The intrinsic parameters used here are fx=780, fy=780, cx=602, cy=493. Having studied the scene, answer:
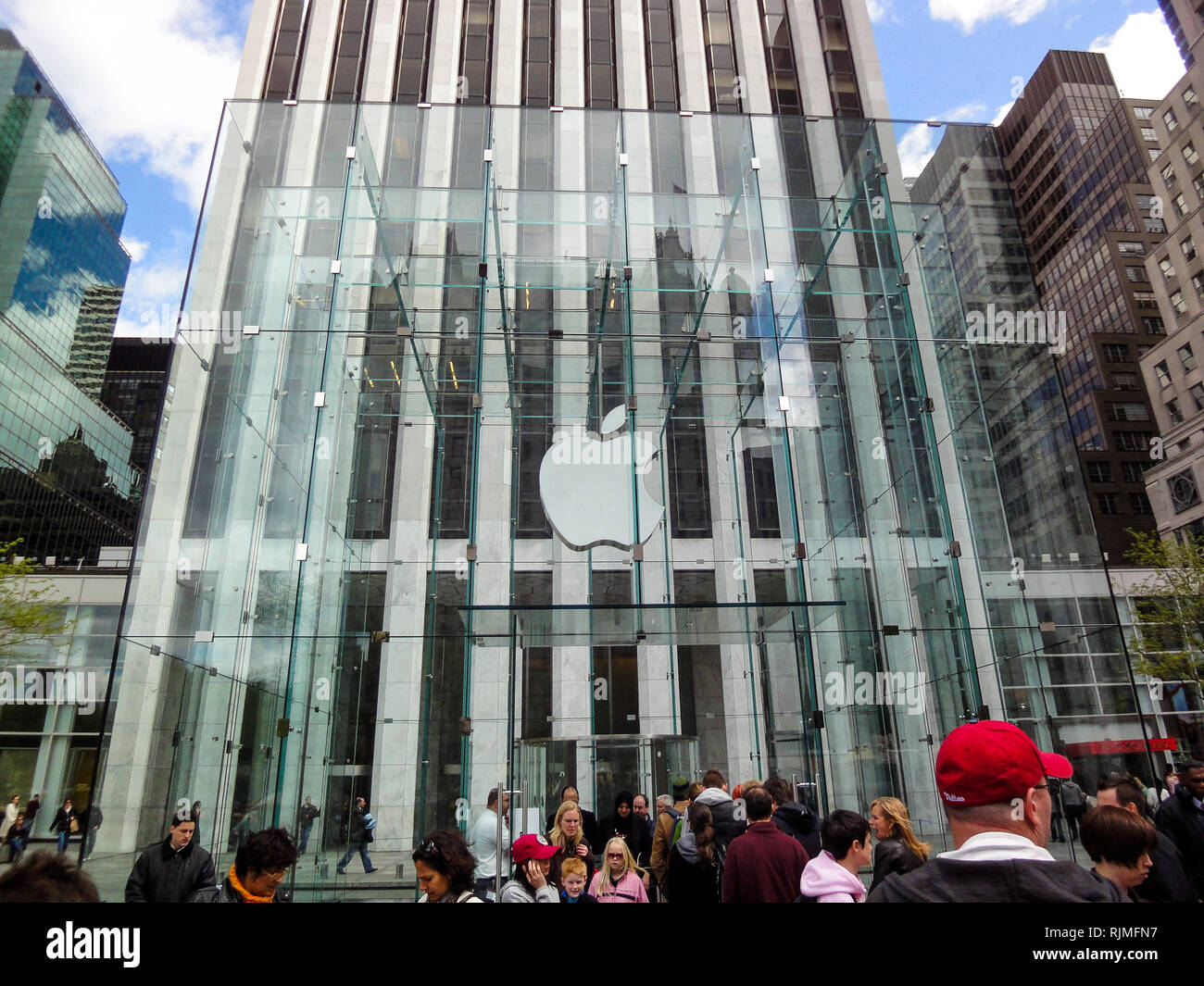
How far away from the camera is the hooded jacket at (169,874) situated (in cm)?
574

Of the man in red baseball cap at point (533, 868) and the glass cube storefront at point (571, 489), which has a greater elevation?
the glass cube storefront at point (571, 489)

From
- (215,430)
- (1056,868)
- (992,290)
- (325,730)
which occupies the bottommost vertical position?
(1056,868)

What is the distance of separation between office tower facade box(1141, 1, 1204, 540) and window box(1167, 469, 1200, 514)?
6 cm

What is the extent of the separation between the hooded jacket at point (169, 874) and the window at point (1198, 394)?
230 ft

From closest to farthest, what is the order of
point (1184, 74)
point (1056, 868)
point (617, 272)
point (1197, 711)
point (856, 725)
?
point (1056, 868) → point (856, 725) → point (617, 272) → point (1197, 711) → point (1184, 74)

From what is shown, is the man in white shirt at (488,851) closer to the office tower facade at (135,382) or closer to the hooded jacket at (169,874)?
the hooded jacket at (169,874)

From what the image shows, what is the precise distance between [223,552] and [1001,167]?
15.1 meters

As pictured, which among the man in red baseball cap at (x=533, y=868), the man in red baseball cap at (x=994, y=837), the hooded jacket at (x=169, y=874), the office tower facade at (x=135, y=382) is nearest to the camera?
the man in red baseball cap at (x=994, y=837)

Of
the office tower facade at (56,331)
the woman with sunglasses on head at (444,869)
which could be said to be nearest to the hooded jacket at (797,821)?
the woman with sunglasses on head at (444,869)

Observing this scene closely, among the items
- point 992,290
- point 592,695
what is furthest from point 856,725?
point 992,290

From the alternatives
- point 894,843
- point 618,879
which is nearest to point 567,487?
point 618,879

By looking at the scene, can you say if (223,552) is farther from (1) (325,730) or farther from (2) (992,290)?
(2) (992,290)

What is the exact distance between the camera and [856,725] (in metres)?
11.8

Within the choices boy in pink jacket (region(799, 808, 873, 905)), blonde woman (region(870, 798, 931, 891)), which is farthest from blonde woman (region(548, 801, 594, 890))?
boy in pink jacket (region(799, 808, 873, 905))
